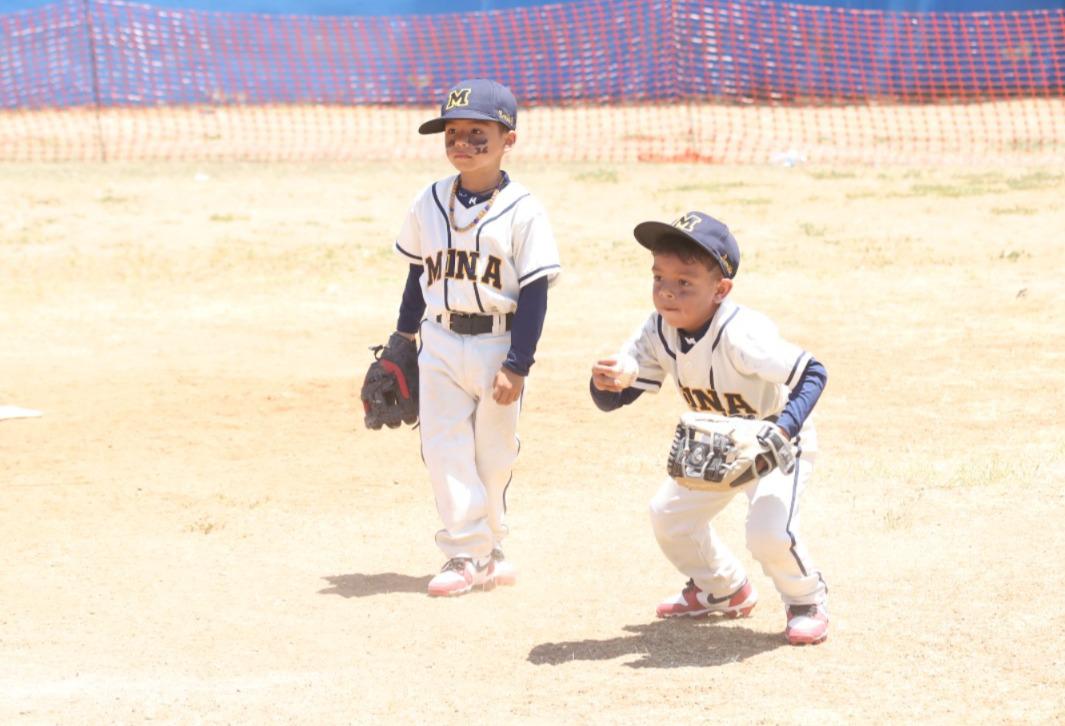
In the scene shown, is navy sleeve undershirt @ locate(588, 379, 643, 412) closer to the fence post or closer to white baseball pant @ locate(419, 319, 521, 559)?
white baseball pant @ locate(419, 319, 521, 559)

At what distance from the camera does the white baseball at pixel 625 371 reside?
480cm

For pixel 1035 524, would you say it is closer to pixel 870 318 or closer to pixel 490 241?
pixel 490 241

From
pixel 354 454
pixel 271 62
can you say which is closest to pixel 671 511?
pixel 354 454

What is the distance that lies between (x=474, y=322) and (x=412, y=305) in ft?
1.50

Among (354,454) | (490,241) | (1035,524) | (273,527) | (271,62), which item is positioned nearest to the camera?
(490,241)

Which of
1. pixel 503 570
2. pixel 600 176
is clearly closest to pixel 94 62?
pixel 600 176

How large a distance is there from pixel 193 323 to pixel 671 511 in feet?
21.1

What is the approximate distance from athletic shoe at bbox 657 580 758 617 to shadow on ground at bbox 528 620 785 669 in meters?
0.05

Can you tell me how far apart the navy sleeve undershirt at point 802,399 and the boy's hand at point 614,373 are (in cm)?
49

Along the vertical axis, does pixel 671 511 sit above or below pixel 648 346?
below

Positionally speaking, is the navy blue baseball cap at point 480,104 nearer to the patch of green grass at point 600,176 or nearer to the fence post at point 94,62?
the patch of green grass at point 600,176

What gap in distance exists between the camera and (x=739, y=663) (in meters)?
4.79

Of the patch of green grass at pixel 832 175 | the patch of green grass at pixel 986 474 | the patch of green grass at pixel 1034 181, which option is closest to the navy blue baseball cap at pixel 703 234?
the patch of green grass at pixel 986 474

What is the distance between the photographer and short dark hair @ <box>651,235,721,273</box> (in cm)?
478
